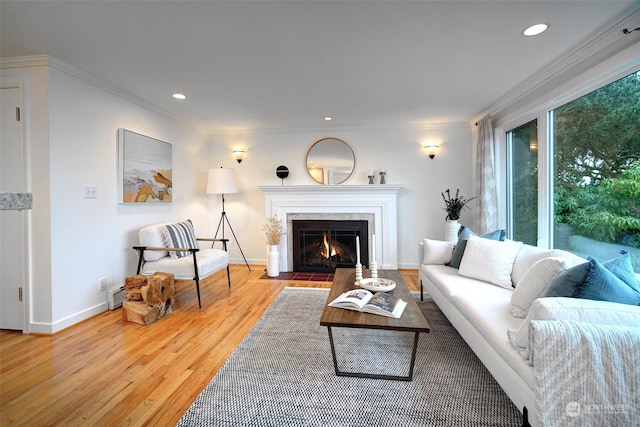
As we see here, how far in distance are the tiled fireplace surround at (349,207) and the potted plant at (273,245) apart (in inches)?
6.6

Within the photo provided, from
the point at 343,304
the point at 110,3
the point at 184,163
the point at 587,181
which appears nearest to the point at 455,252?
the point at 587,181

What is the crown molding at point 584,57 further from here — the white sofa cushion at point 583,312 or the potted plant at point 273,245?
the potted plant at point 273,245

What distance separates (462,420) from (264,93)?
10.6ft

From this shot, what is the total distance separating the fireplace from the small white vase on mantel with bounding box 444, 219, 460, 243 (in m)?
1.16

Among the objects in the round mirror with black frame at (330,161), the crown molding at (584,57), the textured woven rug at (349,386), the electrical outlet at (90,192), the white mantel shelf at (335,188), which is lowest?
the textured woven rug at (349,386)

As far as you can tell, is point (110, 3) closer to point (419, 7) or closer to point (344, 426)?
point (419, 7)

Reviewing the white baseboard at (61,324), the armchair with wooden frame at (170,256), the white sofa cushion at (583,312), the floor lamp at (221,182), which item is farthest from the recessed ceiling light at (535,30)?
the white baseboard at (61,324)

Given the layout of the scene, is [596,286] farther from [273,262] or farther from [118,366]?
[273,262]

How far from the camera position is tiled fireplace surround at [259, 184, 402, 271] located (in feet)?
14.0

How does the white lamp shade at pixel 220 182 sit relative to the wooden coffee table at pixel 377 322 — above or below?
above

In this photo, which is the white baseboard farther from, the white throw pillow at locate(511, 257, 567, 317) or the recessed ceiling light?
the recessed ceiling light

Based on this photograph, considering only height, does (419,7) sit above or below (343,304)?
above

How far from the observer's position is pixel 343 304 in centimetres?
182

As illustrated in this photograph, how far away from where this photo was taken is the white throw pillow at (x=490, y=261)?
225 centimetres
